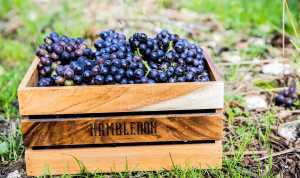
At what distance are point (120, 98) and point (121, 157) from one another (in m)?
0.26

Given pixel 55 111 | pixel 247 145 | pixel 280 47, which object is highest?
pixel 280 47

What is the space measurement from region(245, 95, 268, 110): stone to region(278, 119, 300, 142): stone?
0.73 ft

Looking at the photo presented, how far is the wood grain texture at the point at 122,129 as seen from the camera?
2244 millimetres

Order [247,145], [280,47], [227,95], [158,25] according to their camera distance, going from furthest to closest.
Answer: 1. [158,25]
2. [280,47]
3. [227,95]
4. [247,145]

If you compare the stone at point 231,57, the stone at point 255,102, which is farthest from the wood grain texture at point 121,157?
the stone at point 231,57

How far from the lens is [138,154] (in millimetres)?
2314

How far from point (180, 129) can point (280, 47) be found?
171cm

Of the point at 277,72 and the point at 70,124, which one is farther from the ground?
the point at 277,72

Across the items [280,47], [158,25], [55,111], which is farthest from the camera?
[158,25]

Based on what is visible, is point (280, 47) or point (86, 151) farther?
point (280, 47)

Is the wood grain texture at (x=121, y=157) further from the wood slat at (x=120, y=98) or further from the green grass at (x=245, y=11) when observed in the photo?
the green grass at (x=245, y=11)

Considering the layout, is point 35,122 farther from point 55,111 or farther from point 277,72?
point 277,72

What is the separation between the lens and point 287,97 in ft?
9.71

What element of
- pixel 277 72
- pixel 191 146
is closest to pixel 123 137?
pixel 191 146
